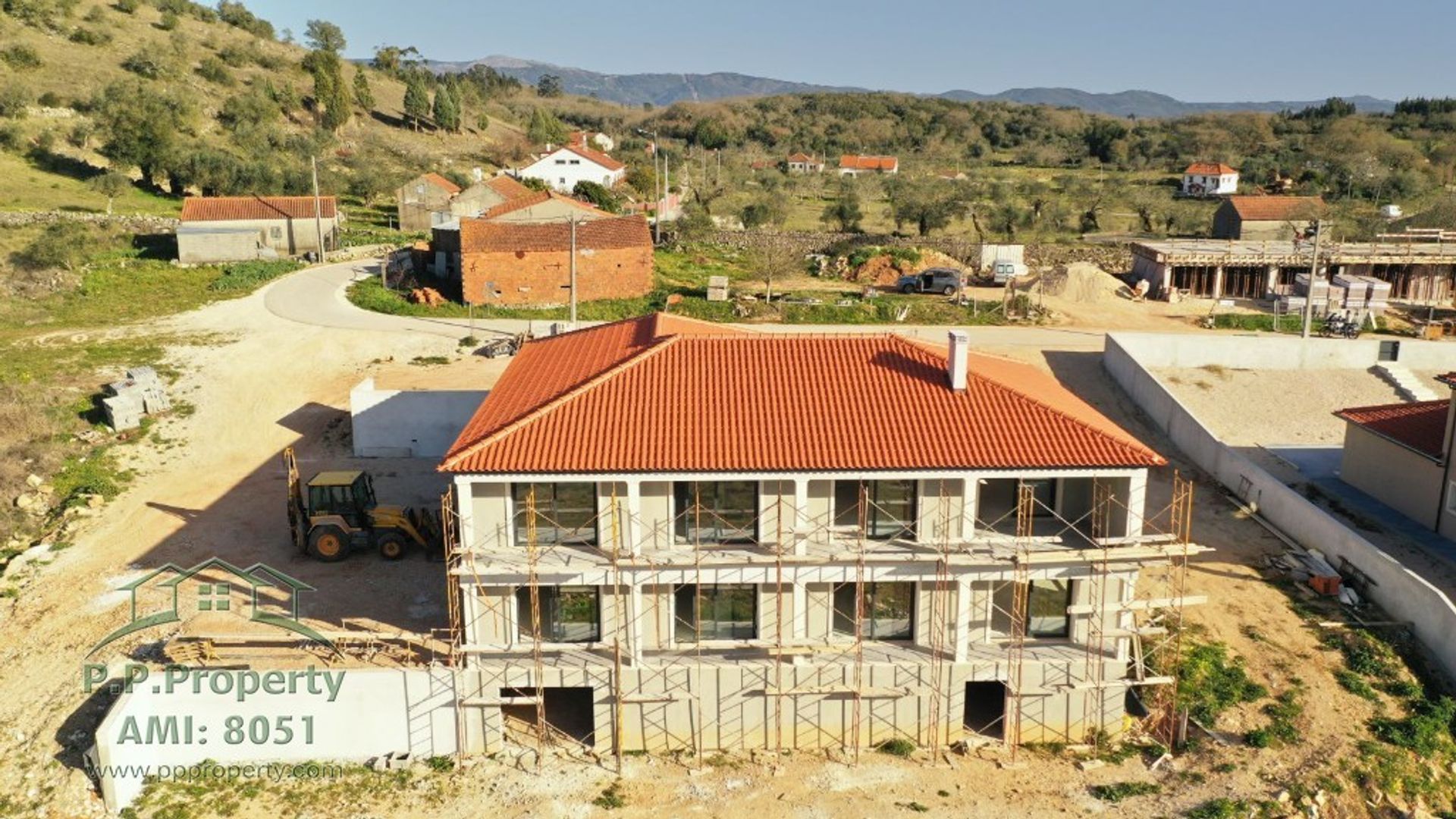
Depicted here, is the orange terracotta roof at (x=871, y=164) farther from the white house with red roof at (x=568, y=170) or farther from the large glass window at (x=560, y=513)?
the large glass window at (x=560, y=513)

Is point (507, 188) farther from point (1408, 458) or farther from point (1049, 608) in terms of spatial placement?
point (1049, 608)

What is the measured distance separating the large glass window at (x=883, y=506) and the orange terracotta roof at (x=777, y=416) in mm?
871

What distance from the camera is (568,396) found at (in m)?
20.5

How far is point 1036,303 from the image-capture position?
51.3m

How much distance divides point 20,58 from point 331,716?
85024mm

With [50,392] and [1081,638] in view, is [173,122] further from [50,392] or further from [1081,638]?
[1081,638]

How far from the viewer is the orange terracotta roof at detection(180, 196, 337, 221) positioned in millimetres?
57000

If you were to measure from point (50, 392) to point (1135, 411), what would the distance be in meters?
37.2

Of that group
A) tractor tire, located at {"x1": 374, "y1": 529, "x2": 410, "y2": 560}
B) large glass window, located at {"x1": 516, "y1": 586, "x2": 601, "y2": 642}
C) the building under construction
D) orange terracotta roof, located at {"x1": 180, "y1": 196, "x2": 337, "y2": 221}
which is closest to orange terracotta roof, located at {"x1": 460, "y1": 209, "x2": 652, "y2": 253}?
orange terracotta roof, located at {"x1": 180, "y1": 196, "x2": 337, "y2": 221}

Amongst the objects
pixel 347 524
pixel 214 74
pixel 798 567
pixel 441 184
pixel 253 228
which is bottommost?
pixel 347 524

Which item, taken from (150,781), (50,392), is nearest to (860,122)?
(50,392)

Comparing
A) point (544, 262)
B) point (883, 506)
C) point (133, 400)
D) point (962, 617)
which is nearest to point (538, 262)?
point (544, 262)

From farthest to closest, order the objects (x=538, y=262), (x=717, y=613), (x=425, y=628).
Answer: (x=538, y=262), (x=425, y=628), (x=717, y=613)

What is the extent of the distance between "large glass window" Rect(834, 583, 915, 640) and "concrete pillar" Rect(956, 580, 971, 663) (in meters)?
0.86
